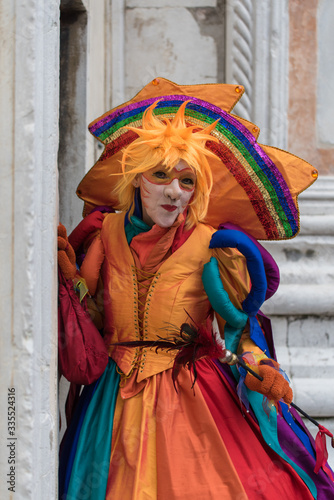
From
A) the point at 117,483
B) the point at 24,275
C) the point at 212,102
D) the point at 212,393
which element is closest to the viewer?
the point at 24,275

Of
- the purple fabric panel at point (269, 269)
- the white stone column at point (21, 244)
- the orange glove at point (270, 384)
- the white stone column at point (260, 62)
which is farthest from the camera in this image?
the white stone column at point (260, 62)

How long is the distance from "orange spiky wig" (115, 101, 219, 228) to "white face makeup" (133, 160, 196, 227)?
2cm

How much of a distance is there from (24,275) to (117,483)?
541 mm

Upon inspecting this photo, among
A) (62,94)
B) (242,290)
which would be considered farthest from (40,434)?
(62,94)

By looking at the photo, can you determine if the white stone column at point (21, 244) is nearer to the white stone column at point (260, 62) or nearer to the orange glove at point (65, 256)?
the orange glove at point (65, 256)

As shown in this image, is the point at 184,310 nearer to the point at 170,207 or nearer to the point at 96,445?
the point at 170,207

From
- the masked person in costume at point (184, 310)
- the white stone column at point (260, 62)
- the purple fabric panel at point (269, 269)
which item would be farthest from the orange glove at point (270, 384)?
the white stone column at point (260, 62)

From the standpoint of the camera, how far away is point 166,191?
5.37 feet

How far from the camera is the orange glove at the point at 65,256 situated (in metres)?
1.57

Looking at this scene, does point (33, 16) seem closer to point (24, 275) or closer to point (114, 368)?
point (24, 275)

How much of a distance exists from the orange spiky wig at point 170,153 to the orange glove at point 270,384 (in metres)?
0.41

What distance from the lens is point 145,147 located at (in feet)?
5.49

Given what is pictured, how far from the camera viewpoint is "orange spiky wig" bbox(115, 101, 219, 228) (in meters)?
1.64

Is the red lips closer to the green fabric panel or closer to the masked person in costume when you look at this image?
the masked person in costume
